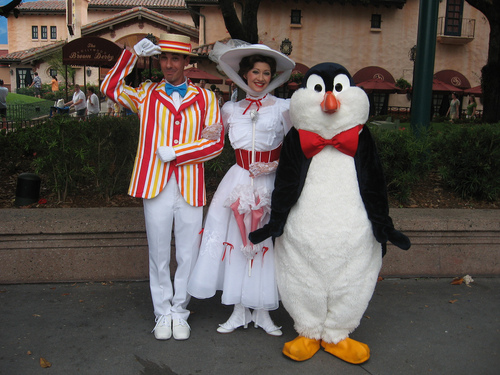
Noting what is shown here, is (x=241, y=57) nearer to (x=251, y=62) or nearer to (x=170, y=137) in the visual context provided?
(x=251, y=62)

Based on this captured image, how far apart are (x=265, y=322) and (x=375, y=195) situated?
1.22m

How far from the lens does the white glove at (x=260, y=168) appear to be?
10.8 ft

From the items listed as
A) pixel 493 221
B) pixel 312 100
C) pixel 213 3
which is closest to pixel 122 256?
pixel 312 100

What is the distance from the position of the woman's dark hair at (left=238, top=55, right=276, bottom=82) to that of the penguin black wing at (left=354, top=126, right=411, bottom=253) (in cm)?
86

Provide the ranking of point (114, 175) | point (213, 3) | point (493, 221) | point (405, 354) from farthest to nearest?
point (213, 3), point (114, 175), point (493, 221), point (405, 354)

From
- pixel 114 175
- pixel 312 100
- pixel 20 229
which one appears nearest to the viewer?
pixel 312 100

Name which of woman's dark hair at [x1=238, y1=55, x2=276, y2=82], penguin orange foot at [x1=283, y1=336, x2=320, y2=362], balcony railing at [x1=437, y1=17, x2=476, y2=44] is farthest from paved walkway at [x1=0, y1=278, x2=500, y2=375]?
balcony railing at [x1=437, y1=17, x2=476, y2=44]

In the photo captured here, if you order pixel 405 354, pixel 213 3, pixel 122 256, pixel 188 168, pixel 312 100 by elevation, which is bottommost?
pixel 405 354

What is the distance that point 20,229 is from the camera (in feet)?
13.7

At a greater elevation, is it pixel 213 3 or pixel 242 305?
pixel 213 3

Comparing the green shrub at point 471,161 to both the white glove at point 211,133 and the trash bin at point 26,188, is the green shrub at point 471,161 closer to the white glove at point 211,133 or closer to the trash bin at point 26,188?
the white glove at point 211,133

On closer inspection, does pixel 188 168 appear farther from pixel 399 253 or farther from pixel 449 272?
pixel 449 272

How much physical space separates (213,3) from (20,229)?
71.6 feet

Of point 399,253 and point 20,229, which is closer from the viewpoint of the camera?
point 20,229
